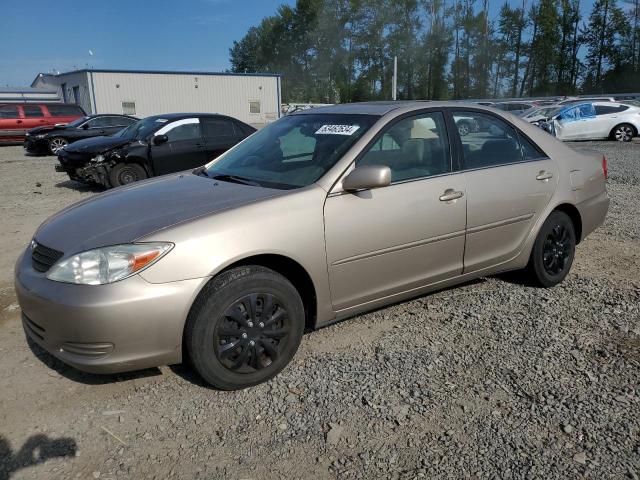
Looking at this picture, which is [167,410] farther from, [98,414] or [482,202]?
[482,202]

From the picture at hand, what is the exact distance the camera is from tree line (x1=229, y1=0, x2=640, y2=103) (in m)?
58.2

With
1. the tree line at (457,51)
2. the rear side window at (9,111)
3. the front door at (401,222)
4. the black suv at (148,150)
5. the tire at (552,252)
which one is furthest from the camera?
the tree line at (457,51)

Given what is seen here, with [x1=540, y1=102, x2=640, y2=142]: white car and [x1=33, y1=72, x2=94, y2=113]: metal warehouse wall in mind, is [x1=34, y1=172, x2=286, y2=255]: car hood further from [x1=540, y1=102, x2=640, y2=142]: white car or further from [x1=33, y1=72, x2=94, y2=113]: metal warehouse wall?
[x1=33, y1=72, x2=94, y2=113]: metal warehouse wall

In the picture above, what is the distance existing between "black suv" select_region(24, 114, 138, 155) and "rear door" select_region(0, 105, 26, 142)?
3.47m

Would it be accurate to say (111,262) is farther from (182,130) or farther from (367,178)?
(182,130)

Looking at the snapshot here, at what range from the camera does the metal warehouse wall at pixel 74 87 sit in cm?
3102

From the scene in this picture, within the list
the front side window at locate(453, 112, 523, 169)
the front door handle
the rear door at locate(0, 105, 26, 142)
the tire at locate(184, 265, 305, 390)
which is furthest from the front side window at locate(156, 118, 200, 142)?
the rear door at locate(0, 105, 26, 142)

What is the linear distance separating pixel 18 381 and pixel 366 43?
70.0 m

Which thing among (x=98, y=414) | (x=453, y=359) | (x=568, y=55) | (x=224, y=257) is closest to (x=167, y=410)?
(x=98, y=414)

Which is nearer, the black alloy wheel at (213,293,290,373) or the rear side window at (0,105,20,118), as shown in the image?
the black alloy wheel at (213,293,290,373)

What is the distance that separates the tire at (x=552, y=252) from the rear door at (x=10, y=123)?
850 inches

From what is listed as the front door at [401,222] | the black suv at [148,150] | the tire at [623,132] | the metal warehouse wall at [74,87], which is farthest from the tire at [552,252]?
the metal warehouse wall at [74,87]

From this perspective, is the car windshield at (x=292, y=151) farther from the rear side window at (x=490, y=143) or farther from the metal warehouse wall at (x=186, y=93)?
the metal warehouse wall at (x=186, y=93)

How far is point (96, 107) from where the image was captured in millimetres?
30609
